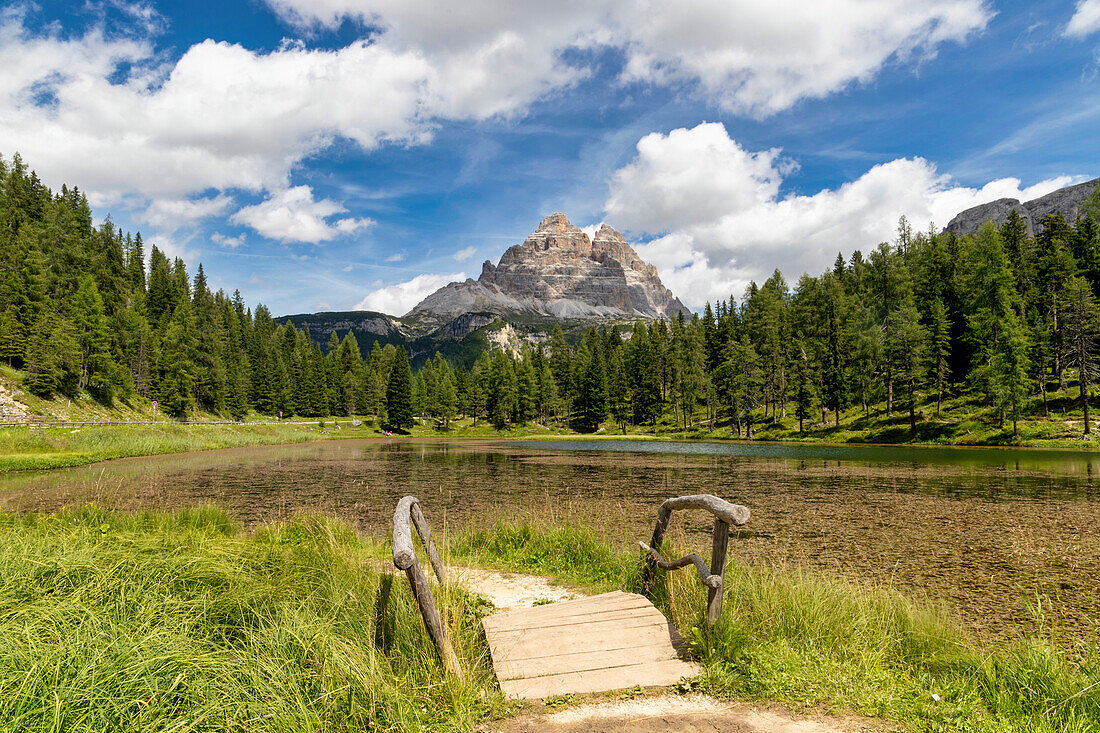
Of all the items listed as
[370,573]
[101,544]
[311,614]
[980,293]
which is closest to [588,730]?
[311,614]

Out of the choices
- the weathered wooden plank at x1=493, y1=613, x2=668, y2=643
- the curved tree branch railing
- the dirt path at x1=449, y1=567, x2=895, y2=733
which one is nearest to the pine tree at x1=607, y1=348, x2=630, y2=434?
the weathered wooden plank at x1=493, y1=613, x2=668, y2=643

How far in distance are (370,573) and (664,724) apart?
5283 millimetres

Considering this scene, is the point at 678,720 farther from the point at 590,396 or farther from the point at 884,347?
the point at 590,396

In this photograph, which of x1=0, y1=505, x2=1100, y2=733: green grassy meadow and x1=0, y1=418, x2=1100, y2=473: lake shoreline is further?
x1=0, y1=418, x2=1100, y2=473: lake shoreline

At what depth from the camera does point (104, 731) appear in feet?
11.3

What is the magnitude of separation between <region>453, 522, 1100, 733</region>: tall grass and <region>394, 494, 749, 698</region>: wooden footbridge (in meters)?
0.43

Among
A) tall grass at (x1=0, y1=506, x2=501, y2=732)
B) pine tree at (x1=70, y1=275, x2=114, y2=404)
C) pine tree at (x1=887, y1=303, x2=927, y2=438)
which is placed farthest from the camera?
pine tree at (x1=70, y1=275, x2=114, y2=404)

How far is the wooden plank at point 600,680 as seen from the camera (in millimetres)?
5312

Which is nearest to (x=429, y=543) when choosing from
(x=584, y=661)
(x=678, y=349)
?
(x=584, y=661)

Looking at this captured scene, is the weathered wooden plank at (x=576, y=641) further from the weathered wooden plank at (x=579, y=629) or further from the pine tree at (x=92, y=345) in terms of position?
the pine tree at (x=92, y=345)

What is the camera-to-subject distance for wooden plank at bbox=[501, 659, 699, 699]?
531cm

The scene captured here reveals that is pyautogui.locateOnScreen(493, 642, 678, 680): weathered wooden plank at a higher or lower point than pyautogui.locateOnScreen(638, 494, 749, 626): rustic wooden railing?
lower

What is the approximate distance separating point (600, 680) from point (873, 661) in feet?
10.4

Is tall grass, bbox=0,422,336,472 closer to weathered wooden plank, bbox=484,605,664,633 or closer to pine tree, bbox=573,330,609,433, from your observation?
weathered wooden plank, bbox=484,605,664,633
